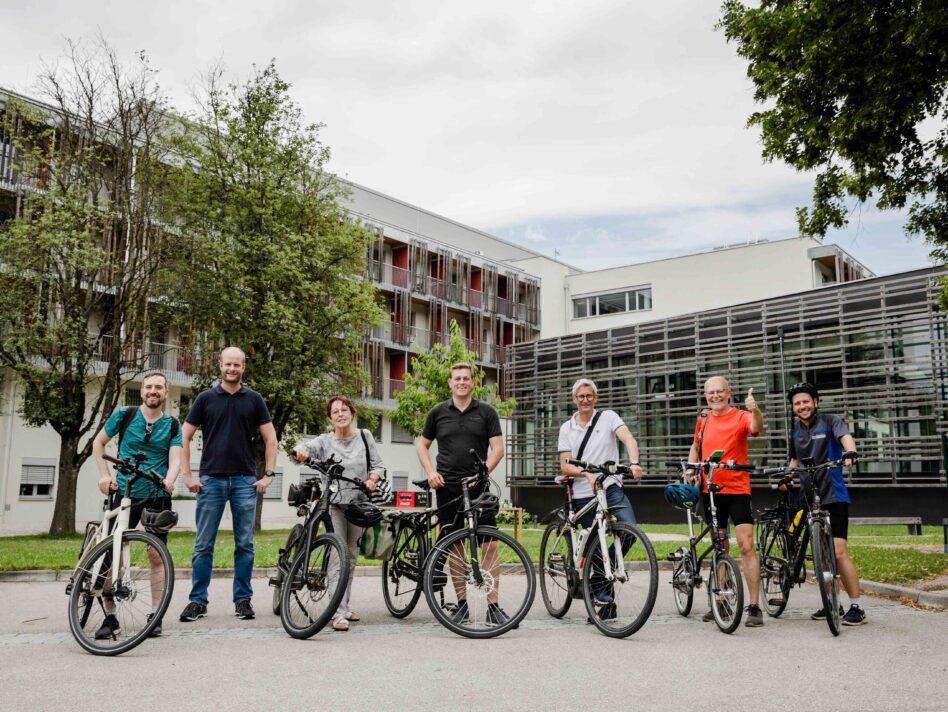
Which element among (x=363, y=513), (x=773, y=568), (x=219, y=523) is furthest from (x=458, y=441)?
(x=773, y=568)

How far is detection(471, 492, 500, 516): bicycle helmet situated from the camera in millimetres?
7034

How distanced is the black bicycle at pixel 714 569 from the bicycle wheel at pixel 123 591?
3990mm

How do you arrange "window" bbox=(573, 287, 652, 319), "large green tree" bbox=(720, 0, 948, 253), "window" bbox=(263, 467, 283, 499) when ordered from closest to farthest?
"large green tree" bbox=(720, 0, 948, 253) < "window" bbox=(263, 467, 283, 499) < "window" bbox=(573, 287, 652, 319)

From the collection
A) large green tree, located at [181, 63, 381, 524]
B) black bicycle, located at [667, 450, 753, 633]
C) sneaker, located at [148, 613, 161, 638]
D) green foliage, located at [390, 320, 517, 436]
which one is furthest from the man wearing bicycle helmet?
green foliage, located at [390, 320, 517, 436]

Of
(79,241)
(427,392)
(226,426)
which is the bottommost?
(226,426)

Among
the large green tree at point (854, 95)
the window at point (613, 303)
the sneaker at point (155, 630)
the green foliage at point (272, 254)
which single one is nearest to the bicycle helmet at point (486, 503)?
the sneaker at point (155, 630)

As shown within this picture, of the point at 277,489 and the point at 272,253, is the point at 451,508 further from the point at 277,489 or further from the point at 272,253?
the point at 277,489

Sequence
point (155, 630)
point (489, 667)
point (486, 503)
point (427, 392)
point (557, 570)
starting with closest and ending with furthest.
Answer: point (489, 667) → point (155, 630) → point (486, 503) → point (557, 570) → point (427, 392)

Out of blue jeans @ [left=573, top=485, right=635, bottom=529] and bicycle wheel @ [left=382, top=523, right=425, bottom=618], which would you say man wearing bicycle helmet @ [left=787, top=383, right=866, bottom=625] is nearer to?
blue jeans @ [left=573, top=485, right=635, bottom=529]

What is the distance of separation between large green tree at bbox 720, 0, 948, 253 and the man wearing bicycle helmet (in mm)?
4783

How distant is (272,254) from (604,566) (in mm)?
19814

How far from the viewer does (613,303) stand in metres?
54.9

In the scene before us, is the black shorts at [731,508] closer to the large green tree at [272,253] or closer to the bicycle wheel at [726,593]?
the bicycle wheel at [726,593]

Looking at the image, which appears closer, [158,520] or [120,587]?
[120,587]
